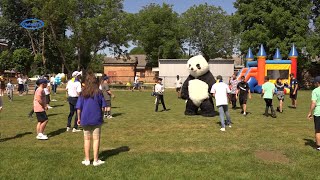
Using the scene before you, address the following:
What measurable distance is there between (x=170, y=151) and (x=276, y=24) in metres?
34.3

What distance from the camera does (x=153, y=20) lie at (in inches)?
2542

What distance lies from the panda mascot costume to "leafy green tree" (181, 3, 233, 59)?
58970 millimetres

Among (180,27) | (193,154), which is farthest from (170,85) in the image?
(193,154)

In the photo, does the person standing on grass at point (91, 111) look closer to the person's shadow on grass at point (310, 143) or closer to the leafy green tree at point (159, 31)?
the person's shadow on grass at point (310, 143)

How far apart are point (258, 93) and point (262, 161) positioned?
2298 cm

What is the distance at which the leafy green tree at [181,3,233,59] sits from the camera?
73.5 meters

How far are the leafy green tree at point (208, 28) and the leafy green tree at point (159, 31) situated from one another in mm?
8846

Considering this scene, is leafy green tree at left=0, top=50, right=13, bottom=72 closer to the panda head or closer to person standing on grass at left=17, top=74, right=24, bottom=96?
person standing on grass at left=17, top=74, right=24, bottom=96

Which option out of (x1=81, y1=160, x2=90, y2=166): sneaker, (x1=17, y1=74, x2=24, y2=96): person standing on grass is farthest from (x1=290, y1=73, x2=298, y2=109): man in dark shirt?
(x1=17, y1=74, x2=24, y2=96): person standing on grass

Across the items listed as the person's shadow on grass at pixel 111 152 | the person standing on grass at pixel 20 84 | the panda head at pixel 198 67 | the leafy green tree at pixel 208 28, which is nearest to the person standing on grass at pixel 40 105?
the person's shadow on grass at pixel 111 152

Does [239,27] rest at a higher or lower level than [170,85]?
higher

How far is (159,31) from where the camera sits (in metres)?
63.3

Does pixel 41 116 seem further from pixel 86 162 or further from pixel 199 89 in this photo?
pixel 199 89

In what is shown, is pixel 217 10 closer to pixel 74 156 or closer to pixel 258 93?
pixel 258 93
